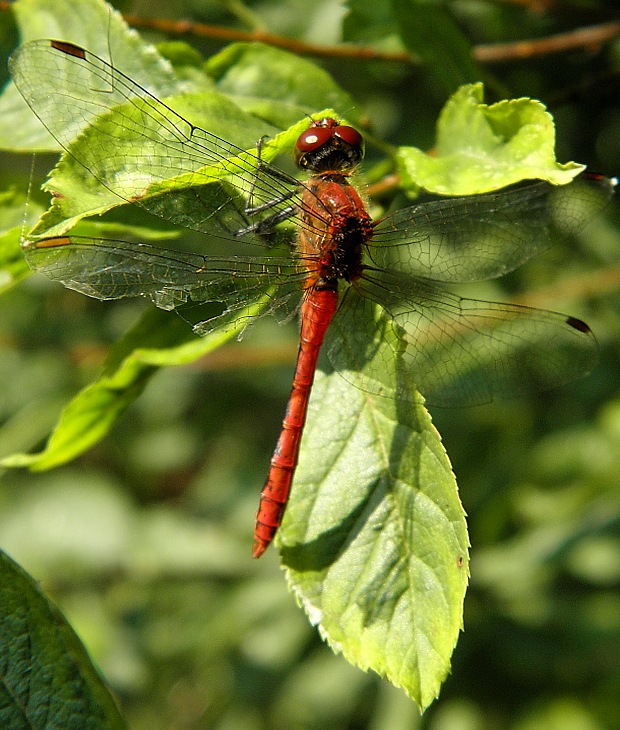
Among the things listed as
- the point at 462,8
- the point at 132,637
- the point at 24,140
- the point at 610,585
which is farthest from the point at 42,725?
the point at 462,8

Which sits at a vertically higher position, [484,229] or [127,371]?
[484,229]

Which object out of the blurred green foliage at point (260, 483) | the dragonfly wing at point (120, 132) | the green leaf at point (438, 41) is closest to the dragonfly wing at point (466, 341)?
the dragonfly wing at point (120, 132)

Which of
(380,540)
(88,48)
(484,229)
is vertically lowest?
(380,540)

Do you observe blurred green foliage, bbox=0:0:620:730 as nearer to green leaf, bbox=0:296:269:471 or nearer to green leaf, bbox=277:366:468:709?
green leaf, bbox=0:296:269:471

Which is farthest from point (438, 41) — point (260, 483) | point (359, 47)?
point (260, 483)

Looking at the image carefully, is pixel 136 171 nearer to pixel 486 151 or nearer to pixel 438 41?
pixel 486 151

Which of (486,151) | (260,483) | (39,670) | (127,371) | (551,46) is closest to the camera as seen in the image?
(39,670)

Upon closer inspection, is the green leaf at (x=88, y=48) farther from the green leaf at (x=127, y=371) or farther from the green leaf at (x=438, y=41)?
the green leaf at (x=438, y=41)

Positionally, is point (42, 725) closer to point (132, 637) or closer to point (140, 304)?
point (132, 637)
